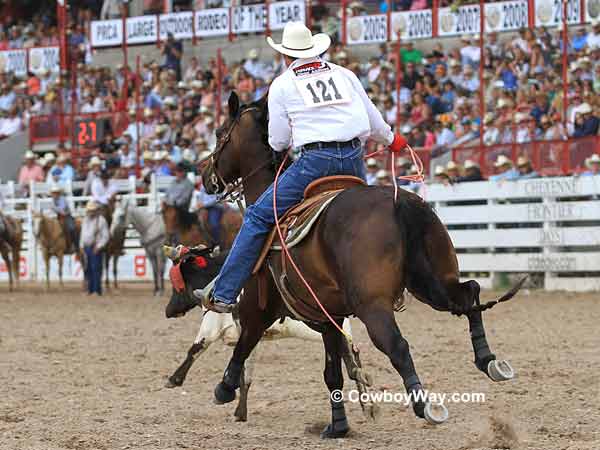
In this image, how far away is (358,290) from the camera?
5504 millimetres

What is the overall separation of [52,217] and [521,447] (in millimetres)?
17467

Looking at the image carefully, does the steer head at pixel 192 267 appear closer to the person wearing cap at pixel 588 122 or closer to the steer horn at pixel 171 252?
the steer horn at pixel 171 252

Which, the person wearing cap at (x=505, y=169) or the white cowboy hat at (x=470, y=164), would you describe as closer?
the person wearing cap at (x=505, y=169)

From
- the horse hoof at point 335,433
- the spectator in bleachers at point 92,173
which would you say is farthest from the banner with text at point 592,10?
the horse hoof at point 335,433

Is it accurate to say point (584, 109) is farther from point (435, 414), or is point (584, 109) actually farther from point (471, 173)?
point (435, 414)

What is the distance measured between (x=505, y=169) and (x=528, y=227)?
2.94ft

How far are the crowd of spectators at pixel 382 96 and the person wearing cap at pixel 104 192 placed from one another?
0.65m

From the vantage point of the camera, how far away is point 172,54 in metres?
24.8

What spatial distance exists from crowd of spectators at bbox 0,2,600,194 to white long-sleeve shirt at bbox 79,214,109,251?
5.39 feet

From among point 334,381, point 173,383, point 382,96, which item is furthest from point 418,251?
point 382,96

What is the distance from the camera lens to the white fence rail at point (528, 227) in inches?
631

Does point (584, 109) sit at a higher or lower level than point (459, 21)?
lower

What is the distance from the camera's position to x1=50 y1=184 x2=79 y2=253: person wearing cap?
851 inches

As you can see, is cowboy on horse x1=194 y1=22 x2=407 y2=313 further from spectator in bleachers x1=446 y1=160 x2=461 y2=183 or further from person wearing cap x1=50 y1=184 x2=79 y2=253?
person wearing cap x1=50 y1=184 x2=79 y2=253
